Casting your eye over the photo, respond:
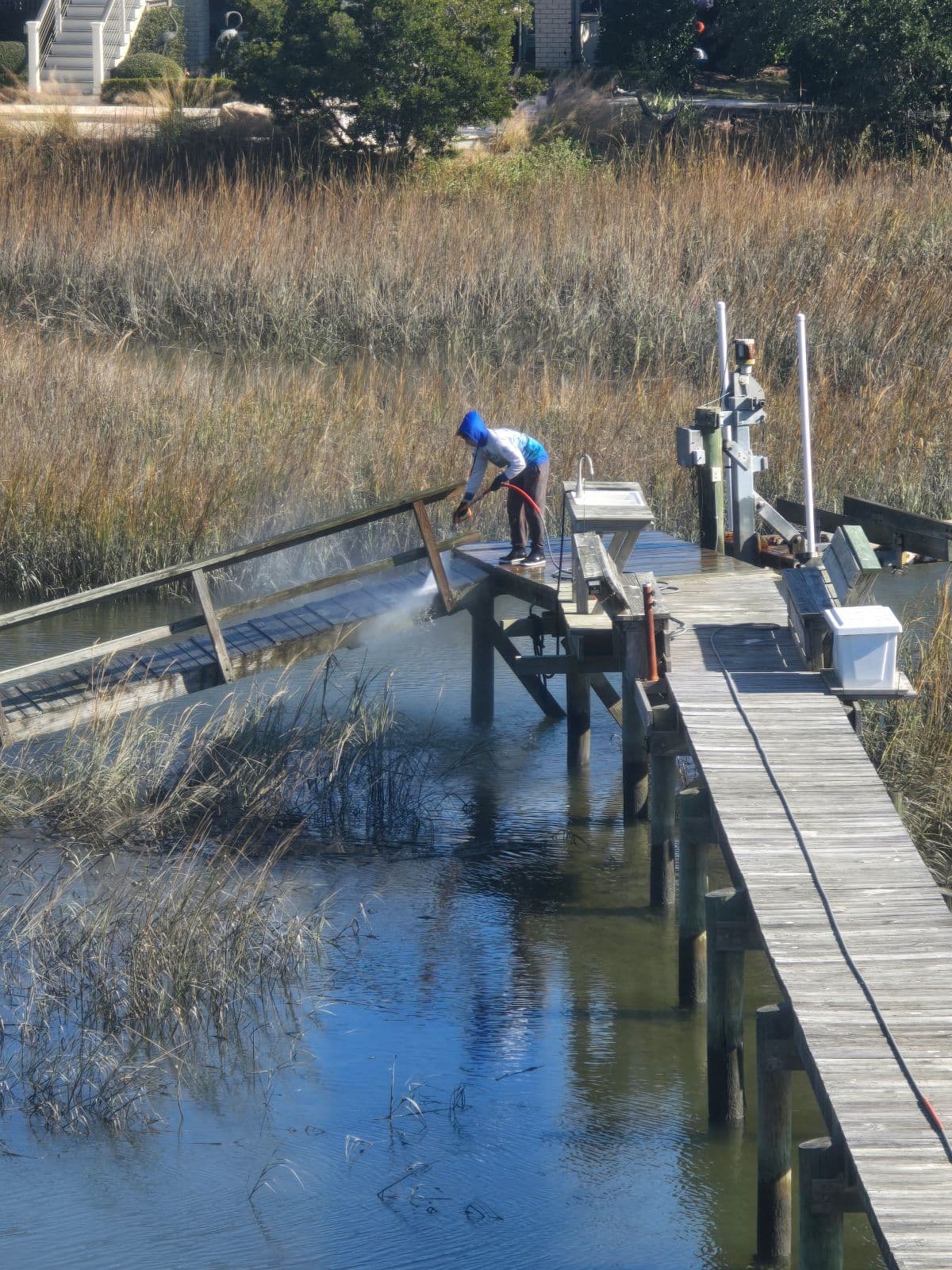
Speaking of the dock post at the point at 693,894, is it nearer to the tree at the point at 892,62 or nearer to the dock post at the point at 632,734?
the dock post at the point at 632,734

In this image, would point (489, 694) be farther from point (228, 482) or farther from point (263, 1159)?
point (263, 1159)

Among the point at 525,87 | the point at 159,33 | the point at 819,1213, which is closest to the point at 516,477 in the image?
the point at 819,1213

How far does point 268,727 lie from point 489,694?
2029mm

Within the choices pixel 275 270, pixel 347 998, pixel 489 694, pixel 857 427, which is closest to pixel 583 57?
pixel 275 270

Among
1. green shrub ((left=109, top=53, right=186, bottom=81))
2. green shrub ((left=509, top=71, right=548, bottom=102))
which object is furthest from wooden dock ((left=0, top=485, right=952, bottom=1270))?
green shrub ((left=109, top=53, right=186, bottom=81))

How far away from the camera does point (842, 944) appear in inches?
Answer: 242

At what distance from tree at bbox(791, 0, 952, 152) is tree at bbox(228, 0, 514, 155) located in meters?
5.47

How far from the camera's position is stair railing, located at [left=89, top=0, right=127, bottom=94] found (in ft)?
115

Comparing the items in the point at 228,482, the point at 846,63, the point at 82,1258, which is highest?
the point at 846,63

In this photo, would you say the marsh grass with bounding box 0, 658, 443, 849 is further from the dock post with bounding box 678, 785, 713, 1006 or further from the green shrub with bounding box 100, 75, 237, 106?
the green shrub with bounding box 100, 75, 237, 106

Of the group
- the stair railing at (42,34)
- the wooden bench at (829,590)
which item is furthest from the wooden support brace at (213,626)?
the stair railing at (42,34)

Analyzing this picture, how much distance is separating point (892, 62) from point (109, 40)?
53.8 feet

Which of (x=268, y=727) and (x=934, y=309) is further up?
(x=934, y=309)

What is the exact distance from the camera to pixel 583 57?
37.8 m
